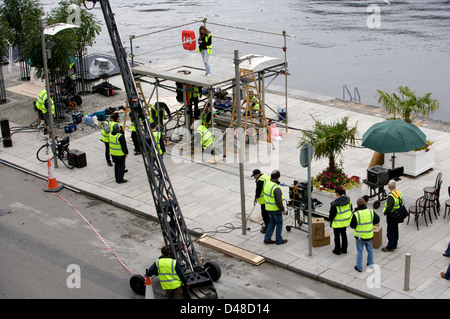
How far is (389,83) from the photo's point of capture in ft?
99.1

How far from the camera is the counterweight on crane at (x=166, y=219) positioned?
1249 centimetres

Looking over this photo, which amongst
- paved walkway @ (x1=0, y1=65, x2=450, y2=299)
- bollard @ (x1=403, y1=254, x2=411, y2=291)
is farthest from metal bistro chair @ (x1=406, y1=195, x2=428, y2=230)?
bollard @ (x1=403, y1=254, x2=411, y2=291)

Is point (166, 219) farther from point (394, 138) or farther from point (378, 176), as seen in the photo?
point (394, 138)

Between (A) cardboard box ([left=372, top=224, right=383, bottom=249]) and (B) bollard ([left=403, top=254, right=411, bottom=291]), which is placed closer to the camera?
(B) bollard ([left=403, top=254, right=411, bottom=291])

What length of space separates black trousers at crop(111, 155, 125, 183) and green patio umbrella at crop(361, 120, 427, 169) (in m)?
7.02

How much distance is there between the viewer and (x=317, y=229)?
14.7 metres

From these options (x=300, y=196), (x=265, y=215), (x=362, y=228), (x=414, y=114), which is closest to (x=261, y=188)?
(x=265, y=215)

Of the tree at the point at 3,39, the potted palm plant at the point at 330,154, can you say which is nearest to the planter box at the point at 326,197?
the potted palm plant at the point at 330,154

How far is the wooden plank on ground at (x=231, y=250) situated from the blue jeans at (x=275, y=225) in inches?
25.7

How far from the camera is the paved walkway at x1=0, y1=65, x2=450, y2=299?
13.6m

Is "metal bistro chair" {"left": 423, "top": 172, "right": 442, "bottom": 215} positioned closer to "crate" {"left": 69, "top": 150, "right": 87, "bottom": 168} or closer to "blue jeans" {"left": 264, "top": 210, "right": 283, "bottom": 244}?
"blue jeans" {"left": 264, "top": 210, "right": 283, "bottom": 244}

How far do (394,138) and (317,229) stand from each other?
3663 millimetres

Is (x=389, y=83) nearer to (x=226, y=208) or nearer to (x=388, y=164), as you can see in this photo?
(x=388, y=164)
